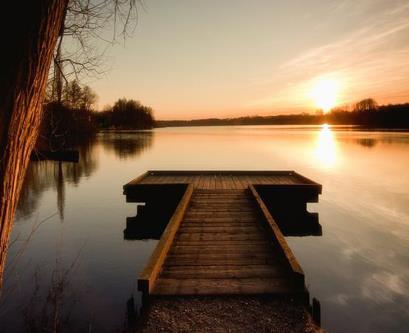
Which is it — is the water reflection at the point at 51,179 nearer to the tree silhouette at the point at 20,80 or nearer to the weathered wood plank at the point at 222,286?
the weathered wood plank at the point at 222,286

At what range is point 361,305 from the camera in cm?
720

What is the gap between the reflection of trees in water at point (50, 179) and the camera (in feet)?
53.0

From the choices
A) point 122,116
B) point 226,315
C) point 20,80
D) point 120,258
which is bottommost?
point 120,258

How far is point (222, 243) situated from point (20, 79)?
5.87 meters

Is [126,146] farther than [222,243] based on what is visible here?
Yes

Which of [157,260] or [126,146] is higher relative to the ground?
[157,260]

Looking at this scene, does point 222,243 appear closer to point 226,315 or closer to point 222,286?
point 222,286

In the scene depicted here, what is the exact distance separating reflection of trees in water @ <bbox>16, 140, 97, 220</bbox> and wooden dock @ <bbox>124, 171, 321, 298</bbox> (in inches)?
240

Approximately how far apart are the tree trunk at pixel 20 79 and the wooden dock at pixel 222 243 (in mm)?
3522

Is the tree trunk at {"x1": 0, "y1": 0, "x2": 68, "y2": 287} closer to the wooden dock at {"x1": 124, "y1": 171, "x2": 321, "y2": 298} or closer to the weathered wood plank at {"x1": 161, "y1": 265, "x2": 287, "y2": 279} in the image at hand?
the wooden dock at {"x1": 124, "y1": 171, "x2": 321, "y2": 298}

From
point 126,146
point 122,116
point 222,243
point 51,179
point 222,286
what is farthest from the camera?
point 122,116

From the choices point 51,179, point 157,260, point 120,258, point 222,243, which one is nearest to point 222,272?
point 157,260

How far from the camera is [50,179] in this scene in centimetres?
2328

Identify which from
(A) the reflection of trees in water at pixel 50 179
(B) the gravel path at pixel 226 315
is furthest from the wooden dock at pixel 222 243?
(A) the reflection of trees in water at pixel 50 179
